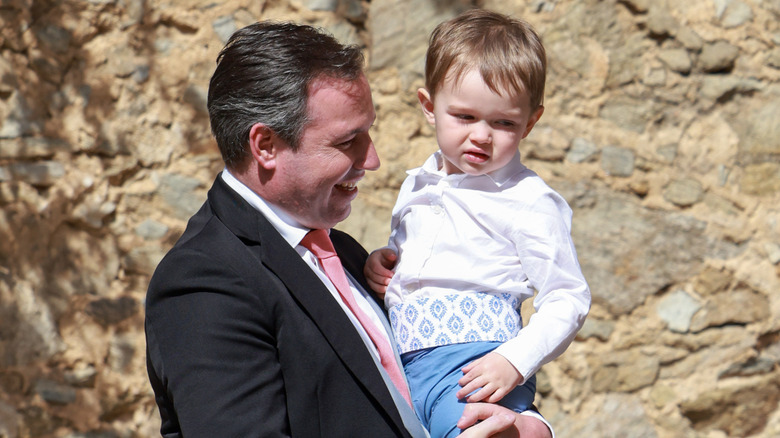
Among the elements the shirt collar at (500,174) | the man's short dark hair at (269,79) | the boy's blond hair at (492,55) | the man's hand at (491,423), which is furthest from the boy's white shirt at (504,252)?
the man's short dark hair at (269,79)

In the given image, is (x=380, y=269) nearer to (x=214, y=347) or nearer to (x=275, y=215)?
(x=275, y=215)

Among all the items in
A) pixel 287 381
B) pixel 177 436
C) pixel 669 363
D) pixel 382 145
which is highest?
pixel 287 381

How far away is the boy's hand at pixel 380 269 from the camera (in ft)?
7.25

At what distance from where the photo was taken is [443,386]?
6.57ft

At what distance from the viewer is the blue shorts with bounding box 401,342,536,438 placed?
198 centimetres

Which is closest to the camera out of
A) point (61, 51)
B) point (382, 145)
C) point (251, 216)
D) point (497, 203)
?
point (251, 216)

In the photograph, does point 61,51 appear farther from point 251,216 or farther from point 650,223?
point 650,223

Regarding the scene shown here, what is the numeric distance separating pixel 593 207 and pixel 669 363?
2.57ft

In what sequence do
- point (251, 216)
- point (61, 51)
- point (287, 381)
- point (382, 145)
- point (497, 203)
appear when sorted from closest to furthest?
point (287, 381) → point (251, 216) → point (497, 203) → point (61, 51) → point (382, 145)

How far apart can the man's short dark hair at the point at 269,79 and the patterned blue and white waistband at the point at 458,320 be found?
532 mm

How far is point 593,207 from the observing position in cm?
383

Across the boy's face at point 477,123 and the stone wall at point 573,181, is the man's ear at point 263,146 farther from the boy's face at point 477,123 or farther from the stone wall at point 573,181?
the stone wall at point 573,181

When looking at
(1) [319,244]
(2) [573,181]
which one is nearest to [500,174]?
(1) [319,244]

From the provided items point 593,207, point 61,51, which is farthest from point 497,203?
point 61,51
